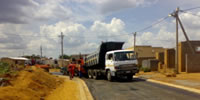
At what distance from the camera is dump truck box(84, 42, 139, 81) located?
18141 mm

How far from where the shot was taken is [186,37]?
988 inches

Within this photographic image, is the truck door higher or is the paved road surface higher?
the truck door

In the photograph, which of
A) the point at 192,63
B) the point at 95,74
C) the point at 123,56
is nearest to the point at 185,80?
the point at 123,56

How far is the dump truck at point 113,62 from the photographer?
1814cm

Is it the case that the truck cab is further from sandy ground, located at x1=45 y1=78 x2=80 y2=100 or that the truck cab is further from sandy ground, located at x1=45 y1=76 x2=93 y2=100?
sandy ground, located at x1=45 y1=78 x2=80 y2=100

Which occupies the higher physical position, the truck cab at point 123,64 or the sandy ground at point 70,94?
the truck cab at point 123,64

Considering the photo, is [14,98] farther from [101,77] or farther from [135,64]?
[101,77]

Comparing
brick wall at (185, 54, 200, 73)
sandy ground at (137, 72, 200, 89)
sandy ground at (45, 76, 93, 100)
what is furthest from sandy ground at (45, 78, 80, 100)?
brick wall at (185, 54, 200, 73)

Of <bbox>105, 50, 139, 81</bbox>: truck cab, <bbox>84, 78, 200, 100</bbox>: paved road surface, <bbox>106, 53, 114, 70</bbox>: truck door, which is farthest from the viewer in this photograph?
<bbox>106, 53, 114, 70</bbox>: truck door

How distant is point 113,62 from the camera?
18.3 meters

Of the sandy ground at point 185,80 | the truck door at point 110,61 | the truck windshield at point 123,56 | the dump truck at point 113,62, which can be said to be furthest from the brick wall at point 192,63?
the truck door at point 110,61

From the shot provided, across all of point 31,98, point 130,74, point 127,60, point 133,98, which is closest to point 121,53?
point 127,60

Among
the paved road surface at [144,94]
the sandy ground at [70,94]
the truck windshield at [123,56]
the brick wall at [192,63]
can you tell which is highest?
the truck windshield at [123,56]

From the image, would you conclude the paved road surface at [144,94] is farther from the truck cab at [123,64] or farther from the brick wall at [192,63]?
the brick wall at [192,63]
